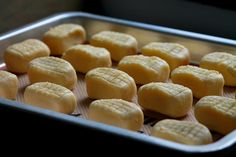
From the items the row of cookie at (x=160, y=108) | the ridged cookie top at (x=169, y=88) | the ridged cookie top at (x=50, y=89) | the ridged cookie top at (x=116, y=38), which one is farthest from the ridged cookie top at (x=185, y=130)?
the ridged cookie top at (x=116, y=38)

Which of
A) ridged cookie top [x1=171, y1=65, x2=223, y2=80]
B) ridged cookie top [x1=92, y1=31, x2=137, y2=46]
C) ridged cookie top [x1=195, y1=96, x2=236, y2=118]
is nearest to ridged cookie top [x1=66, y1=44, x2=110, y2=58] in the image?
ridged cookie top [x1=92, y1=31, x2=137, y2=46]

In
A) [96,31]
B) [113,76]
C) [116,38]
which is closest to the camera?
[113,76]

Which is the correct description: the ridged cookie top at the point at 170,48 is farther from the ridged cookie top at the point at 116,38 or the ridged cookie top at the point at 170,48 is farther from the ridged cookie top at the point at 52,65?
the ridged cookie top at the point at 52,65

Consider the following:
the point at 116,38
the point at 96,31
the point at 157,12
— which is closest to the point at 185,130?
the point at 116,38

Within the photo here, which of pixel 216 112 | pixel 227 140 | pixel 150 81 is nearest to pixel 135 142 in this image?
pixel 227 140

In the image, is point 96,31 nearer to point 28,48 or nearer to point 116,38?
→ point 116,38

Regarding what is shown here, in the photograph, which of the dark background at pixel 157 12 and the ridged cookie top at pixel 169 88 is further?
the dark background at pixel 157 12
